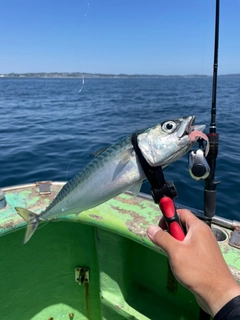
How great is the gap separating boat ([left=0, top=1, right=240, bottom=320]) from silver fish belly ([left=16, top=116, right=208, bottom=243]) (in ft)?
2.80

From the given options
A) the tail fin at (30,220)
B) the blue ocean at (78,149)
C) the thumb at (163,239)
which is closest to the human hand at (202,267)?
the thumb at (163,239)

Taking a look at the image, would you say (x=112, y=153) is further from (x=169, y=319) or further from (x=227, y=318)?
(x=169, y=319)

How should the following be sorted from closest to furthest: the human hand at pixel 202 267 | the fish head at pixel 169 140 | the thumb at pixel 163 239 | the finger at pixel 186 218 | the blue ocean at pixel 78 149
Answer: the human hand at pixel 202 267 → the thumb at pixel 163 239 → the finger at pixel 186 218 → the fish head at pixel 169 140 → the blue ocean at pixel 78 149

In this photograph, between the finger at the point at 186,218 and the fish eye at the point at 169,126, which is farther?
the fish eye at the point at 169,126

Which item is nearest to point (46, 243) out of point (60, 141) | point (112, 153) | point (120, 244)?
point (120, 244)

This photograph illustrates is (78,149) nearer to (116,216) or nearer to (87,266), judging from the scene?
(87,266)

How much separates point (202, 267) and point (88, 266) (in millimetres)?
2345

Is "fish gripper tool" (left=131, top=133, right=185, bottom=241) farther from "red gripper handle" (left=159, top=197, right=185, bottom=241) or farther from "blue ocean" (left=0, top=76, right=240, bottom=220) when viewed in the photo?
"blue ocean" (left=0, top=76, right=240, bottom=220)

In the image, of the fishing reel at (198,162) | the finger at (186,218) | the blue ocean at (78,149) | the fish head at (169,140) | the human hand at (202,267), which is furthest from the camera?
the blue ocean at (78,149)

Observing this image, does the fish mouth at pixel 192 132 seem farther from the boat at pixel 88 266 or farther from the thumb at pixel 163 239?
the boat at pixel 88 266

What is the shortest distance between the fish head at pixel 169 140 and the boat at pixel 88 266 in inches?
44.2

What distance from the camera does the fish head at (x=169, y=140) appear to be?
1.59 m

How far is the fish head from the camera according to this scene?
1.59 metres

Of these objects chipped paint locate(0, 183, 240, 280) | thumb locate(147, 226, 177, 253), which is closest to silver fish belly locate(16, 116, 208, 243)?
thumb locate(147, 226, 177, 253)
